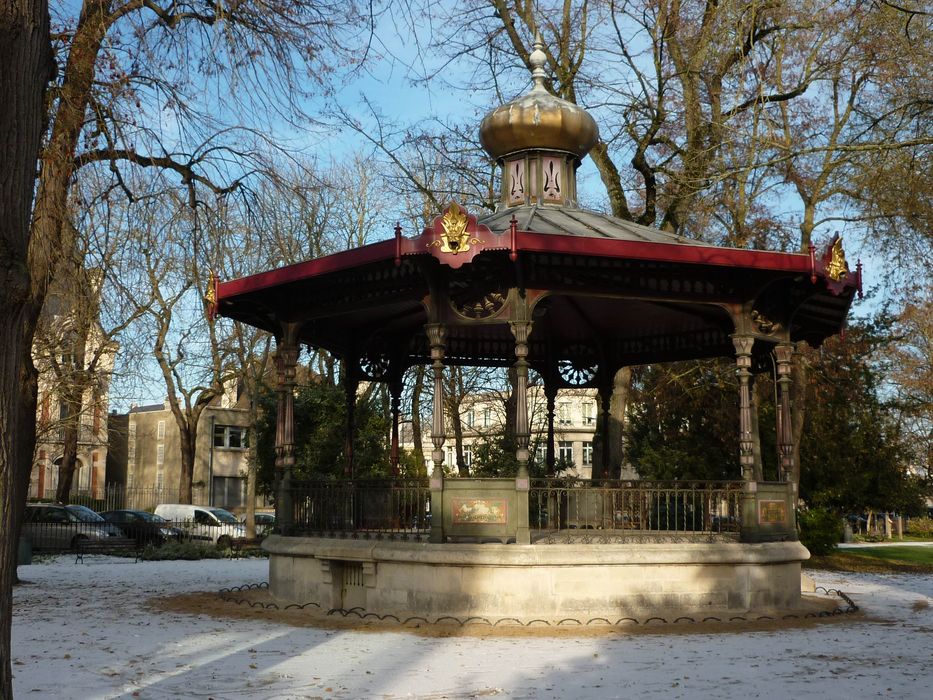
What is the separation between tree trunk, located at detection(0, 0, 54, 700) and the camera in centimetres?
579

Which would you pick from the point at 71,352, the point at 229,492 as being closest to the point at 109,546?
the point at 71,352

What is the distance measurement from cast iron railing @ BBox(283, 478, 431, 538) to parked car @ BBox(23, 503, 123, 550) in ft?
53.2

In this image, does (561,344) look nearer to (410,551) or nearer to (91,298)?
(410,551)

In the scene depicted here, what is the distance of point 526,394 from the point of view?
44.3 feet

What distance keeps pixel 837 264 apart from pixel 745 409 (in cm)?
240

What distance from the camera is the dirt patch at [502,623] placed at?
1243 cm

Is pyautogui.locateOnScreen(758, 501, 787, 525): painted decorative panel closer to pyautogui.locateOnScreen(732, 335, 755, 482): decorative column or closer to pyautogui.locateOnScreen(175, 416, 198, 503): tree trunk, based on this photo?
pyautogui.locateOnScreen(732, 335, 755, 482): decorative column

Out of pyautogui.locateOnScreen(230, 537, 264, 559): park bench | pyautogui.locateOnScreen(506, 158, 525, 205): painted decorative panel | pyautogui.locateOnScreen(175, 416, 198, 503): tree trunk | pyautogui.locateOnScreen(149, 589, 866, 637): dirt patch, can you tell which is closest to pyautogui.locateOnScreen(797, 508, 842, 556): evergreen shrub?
pyautogui.locateOnScreen(149, 589, 866, 637): dirt patch

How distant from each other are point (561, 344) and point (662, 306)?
3878mm

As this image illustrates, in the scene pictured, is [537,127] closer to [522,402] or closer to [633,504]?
[522,402]

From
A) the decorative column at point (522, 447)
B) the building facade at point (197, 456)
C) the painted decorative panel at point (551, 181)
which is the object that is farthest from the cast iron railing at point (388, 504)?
the building facade at point (197, 456)

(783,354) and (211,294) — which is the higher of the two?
(211,294)

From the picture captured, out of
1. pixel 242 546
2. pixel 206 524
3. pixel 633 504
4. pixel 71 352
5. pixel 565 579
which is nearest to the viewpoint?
pixel 565 579

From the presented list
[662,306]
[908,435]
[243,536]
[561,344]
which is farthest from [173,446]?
[662,306]
